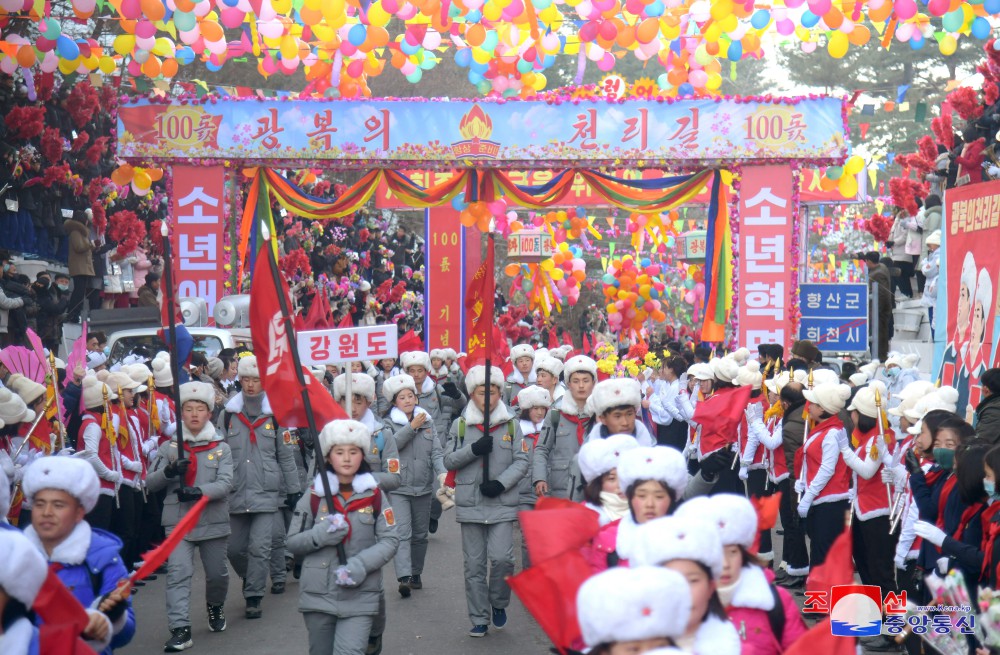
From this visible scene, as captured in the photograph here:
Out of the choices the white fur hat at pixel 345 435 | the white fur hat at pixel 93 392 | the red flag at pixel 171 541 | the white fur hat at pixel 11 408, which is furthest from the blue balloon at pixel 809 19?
the red flag at pixel 171 541

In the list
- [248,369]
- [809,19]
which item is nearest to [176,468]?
[248,369]

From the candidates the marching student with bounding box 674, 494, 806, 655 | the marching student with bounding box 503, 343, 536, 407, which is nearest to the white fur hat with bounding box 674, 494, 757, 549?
the marching student with bounding box 674, 494, 806, 655

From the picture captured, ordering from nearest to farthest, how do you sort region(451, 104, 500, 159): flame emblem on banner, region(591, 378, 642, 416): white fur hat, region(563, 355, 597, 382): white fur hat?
region(591, 378, 642, 416): white fur hat
region(563, 355, 597, 382): white fur hat
region(451, 104, 500, 159): flame emblem on banner

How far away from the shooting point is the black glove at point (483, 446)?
941 cm

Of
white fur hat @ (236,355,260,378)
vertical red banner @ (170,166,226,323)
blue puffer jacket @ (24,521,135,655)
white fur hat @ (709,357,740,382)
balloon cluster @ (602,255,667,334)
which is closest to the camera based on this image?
blue puffer jacket @ (24,521,135,655)

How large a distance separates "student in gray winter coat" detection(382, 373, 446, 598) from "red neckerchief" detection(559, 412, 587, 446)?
1515 millimetres

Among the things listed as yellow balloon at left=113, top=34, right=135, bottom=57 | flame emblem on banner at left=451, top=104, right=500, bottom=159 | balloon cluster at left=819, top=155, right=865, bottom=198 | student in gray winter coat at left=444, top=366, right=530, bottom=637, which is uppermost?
yellow balloon at left=113, top=34, right=135, bottom=57

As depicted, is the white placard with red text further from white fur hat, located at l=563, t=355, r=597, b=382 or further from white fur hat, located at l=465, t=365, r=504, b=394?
white fur hat, located at l=563, t=355, r=597, b=382

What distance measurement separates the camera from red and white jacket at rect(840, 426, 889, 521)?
9203 mm

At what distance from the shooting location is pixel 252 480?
10.1 m

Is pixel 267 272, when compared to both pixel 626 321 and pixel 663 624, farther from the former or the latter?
pixel 626 321

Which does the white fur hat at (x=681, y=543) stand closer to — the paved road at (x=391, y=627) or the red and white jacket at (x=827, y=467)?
the paved road at (x=391, y=627)

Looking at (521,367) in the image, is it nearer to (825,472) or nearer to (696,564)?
(825,472)

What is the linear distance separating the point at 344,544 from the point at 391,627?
99.8 inches
